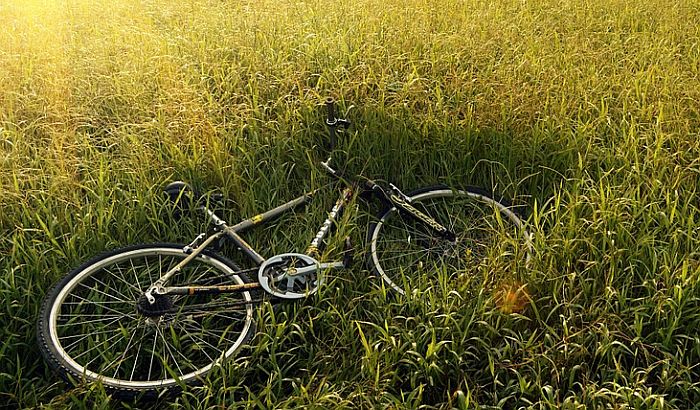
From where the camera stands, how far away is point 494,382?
9.80 feet

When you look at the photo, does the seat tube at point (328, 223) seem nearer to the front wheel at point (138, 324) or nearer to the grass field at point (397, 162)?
the grass field at point (397, 162)

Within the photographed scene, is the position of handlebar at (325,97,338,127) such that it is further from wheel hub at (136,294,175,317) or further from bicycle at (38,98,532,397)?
wheel hub at (136,294,175,317)

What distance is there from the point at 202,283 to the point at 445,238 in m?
1.49

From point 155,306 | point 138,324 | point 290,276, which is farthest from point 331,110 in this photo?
point 138,324

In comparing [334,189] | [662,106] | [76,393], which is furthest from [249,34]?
[76,393]

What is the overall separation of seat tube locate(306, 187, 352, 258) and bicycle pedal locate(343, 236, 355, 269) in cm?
14

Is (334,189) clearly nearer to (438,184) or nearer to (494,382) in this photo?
(438,184)

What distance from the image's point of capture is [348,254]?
12.6ft

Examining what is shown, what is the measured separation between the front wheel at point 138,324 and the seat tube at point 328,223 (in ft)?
1.41

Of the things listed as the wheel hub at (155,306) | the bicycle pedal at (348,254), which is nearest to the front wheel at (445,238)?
the bicycle pedal at (348,254)

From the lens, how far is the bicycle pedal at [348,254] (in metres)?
3.73

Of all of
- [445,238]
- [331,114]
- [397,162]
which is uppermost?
[331,114]

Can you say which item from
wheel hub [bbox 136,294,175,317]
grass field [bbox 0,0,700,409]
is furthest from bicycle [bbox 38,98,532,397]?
grass field [bbox 0,0,700,409]

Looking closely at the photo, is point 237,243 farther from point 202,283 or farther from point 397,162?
point 397,162
